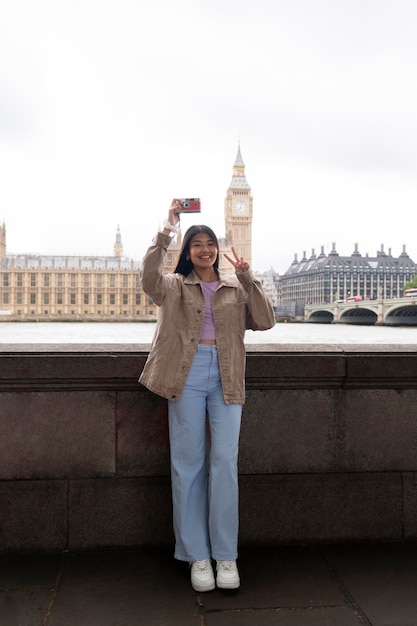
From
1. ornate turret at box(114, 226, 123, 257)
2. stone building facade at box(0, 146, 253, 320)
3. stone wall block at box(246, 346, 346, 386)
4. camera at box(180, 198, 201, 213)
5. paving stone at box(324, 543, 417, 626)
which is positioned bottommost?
paving stone at box(324, 543, 417, 626)

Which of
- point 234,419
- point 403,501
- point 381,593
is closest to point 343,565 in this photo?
point 381,593

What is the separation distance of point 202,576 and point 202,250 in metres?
1.50

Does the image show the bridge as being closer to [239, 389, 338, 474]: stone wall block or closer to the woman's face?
[239, 389, 338, 474]: stone wall block

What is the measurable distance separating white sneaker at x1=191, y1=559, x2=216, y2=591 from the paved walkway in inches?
1.3

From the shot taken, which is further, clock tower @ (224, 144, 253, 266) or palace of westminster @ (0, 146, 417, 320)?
clock tower @ (224, 144, 253, 266)

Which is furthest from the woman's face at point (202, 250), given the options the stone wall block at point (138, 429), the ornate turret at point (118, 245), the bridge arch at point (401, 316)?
the ornate turret at point (118, 245)

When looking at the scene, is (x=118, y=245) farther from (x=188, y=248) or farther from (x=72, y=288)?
(x=188, y=248)

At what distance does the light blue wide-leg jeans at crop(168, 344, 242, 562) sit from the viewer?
9.12 feet

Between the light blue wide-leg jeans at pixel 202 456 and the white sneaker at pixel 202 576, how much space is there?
1.2 inches

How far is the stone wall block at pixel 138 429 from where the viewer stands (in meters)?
3.29

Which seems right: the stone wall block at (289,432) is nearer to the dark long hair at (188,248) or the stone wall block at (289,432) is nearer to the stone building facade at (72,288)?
the dark long hair at (188,248)

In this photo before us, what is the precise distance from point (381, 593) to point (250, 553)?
2.44ft

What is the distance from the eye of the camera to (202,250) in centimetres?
287

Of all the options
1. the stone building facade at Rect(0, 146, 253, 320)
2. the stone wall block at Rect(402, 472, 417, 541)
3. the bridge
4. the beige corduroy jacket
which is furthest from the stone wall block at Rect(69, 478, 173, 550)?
the stone building facade at Rect(0, 146, 253, 320)
